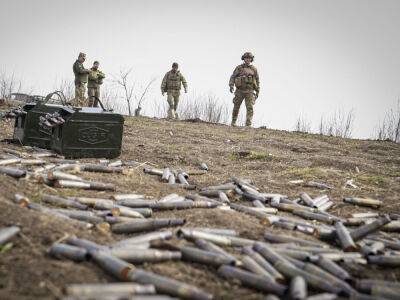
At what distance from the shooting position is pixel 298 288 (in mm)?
3213

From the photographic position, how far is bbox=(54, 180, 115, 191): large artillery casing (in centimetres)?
617

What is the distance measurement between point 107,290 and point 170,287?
0.49 metres

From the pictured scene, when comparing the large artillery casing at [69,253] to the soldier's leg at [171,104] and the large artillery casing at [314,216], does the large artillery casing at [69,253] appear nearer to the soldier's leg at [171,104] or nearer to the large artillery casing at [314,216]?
the large artillery casing at [314,216]

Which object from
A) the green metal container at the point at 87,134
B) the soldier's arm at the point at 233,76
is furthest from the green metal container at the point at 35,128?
the soldier's arm at the point at 233,76

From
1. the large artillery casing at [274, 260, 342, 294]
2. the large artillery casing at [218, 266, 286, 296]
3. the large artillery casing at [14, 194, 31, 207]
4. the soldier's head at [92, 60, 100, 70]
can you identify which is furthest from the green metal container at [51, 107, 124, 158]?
the soldier's head at [92, 60, 100, 70]

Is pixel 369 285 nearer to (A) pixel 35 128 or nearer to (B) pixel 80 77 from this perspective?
(A) pixel 35 128

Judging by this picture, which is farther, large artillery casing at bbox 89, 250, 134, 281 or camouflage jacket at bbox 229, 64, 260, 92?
camouflage jacket at bbox 229, 64, 260, 92

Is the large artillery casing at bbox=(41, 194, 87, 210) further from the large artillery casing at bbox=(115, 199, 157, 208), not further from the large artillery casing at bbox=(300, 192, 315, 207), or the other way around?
the large artillery casing at bbox=(300, 192, 315, 207)

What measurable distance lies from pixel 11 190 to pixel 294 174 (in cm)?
648

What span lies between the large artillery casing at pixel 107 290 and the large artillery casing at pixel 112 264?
0.22 meters

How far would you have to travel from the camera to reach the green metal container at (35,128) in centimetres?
1007

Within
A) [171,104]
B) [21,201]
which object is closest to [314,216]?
[21,201]

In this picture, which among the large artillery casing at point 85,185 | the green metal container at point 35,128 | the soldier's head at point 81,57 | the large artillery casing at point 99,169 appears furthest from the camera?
the soldier's head at point 81,57

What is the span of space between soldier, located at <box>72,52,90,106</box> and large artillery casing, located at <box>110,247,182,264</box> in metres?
17.1
